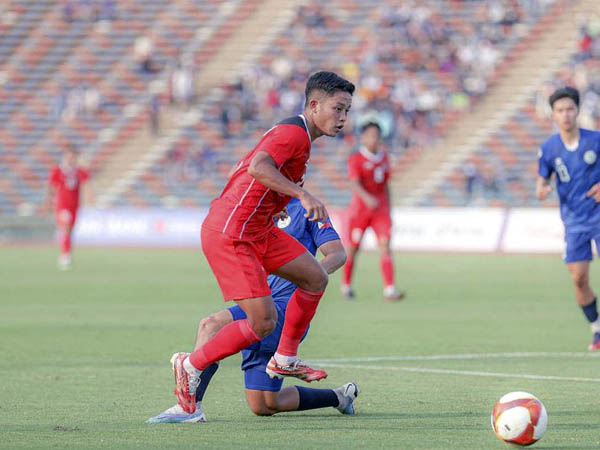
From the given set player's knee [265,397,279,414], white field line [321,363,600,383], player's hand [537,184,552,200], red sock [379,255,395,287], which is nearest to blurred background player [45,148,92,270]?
red sock [379,255,395,287]

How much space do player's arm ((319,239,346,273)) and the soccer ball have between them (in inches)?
79.4

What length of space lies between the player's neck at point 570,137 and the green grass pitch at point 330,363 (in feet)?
6.32

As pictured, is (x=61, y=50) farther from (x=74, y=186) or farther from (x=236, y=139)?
(x=74, y=186)

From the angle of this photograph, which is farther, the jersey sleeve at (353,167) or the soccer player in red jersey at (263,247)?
the jersey sleeve at (353,167)

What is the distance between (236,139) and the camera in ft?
123

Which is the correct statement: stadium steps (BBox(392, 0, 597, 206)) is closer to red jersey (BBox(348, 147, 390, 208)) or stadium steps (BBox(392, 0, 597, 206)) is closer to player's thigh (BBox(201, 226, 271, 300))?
red jersey (BBox(348, 147, 390, 208))

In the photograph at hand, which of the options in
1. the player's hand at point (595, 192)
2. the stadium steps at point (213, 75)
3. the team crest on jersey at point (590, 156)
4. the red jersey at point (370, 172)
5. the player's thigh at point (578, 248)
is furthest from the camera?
the stadium steps at point (213, 75)

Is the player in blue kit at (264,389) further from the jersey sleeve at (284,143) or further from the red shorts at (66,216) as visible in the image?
the red shorts at (66,216)

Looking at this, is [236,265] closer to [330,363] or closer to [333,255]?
[333,255]

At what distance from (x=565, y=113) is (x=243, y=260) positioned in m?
4.84

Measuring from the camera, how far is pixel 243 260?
7.14 meters

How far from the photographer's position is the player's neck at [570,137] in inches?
443

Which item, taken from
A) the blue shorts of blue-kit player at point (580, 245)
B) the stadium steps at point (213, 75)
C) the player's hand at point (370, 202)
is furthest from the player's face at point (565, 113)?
the stadium steps at point (213, 75)

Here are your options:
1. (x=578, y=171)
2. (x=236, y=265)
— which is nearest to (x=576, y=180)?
(x=578, y=171)
